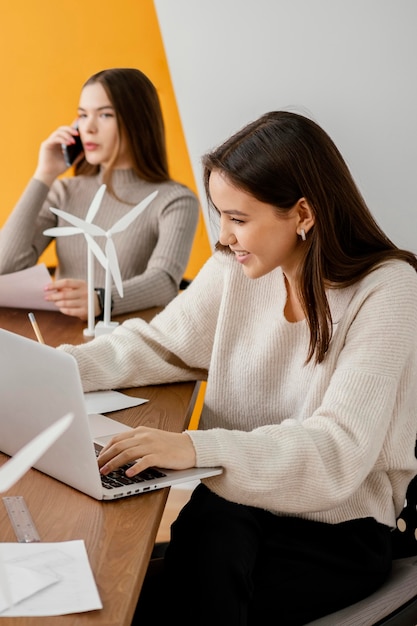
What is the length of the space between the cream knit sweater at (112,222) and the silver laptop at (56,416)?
1202 millimetres

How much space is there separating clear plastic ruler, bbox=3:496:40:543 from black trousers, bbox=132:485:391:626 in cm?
29

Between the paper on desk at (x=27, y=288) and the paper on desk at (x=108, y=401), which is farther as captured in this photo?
the paper on desk at (x=27, y=288)

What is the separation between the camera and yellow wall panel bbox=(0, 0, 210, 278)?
314 centimetres

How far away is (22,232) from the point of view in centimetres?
255

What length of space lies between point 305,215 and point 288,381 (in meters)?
0.31

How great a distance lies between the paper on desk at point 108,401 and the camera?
155cm

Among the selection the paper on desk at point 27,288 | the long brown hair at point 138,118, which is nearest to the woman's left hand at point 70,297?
the paper on desk at point 27,288

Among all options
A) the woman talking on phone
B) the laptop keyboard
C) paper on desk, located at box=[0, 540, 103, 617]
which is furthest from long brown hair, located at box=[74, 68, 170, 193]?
paper on desk, located at box=[0, 540, 103, 617]

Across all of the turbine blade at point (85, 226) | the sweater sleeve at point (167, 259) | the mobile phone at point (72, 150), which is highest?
the mobile phone at point (72, 150)

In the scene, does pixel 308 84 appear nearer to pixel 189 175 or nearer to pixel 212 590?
pixel 189 175

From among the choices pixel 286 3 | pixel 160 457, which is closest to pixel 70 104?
pixel 286 3

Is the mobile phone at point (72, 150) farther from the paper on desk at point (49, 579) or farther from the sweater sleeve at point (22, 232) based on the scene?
the paper on desk at point (49, 579)

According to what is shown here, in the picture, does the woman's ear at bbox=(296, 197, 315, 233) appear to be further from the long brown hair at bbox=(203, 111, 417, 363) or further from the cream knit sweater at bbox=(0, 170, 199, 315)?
the cream knit sweater at bbox=(0, 170, 199, 315)

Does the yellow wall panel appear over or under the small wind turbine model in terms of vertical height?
over
